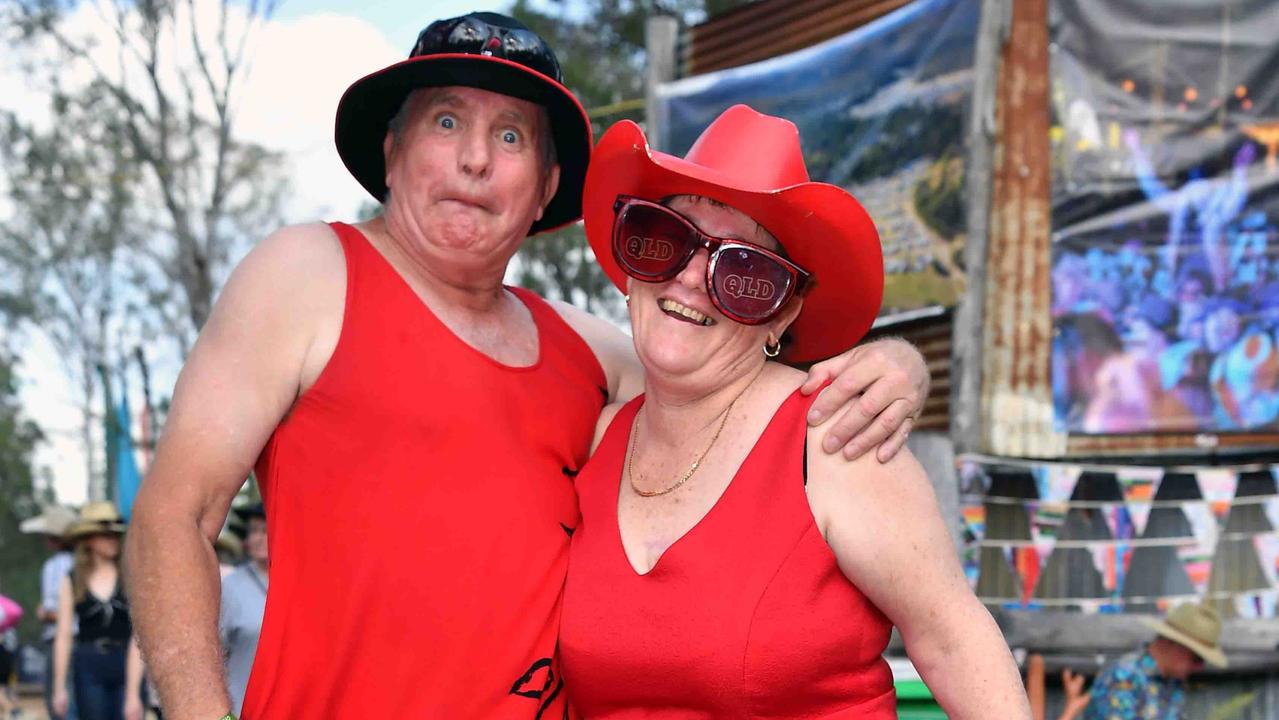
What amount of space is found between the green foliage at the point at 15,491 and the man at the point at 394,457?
126 feet

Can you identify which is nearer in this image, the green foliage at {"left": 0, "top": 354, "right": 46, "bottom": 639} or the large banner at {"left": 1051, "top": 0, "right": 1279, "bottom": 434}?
the large banner at {"left": 1051, "top": 0, "right": 1279, "bottom": 434}

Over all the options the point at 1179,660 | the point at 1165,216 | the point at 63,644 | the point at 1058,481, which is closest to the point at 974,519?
the point at 1058,481

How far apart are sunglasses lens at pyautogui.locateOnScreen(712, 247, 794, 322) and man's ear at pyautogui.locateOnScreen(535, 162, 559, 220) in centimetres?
69

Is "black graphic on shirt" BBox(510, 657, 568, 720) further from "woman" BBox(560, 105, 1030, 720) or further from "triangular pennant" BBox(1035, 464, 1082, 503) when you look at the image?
"triangular pennant" BBox(1035, 464, 1082, 503)

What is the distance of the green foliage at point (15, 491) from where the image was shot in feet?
126

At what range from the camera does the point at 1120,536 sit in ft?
28.0

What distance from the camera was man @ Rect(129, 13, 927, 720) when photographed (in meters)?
2.59

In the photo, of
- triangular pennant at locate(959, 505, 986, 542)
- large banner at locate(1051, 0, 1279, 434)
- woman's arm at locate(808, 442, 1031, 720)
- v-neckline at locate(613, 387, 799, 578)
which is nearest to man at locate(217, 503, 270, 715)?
v-neckline at locate(613, 387, 799, 578)

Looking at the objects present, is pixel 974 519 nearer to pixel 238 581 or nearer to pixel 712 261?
pixel 238 581

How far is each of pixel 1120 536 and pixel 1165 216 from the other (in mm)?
2003

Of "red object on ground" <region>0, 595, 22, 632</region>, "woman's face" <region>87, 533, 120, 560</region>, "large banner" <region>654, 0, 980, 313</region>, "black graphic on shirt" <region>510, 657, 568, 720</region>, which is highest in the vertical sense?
"large banner" <region>654, 0, 980, 313</region>

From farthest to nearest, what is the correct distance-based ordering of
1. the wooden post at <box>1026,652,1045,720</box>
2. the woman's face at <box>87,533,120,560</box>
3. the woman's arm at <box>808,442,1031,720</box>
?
the woman's face at <box>87,533,120,560</box>
the wooden post at <box>1026,652,1045,720</box>
the woman's arm at <box>808,442,1031,720</box>

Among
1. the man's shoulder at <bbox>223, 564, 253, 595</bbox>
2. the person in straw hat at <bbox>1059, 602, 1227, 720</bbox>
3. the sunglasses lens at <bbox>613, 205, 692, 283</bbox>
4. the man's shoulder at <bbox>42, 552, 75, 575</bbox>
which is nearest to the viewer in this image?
the sunglasses lens at <bbox>613, 205, 692, 283</bbox>

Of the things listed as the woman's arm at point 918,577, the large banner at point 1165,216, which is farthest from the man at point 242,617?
the large banner at point 1165,216
